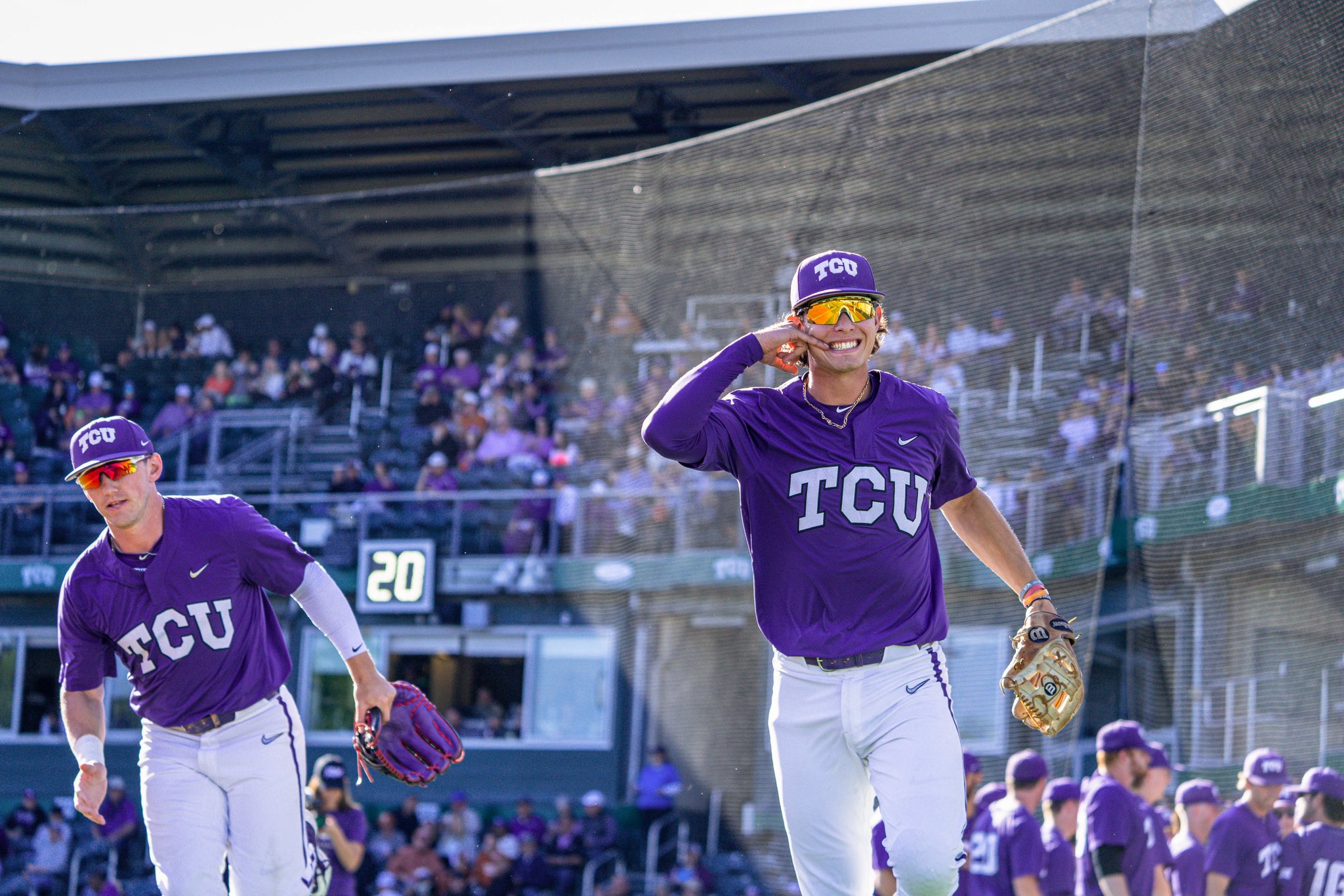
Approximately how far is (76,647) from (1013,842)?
438 cm

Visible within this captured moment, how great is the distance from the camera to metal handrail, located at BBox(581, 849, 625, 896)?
472 inches

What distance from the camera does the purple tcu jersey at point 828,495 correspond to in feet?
13.7

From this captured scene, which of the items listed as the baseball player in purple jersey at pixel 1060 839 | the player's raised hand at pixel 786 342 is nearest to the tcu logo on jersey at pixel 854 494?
the player's raised hand at pixel 786 342

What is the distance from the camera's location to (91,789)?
4.98 meters

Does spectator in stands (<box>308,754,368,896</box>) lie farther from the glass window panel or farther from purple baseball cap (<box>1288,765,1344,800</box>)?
purple baseball cap (<box>1288,765,1344,800</box>)

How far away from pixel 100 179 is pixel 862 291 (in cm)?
1382

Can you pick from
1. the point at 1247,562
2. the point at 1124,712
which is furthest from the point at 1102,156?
the point at 1124,712

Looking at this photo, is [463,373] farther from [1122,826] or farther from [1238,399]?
[1122,826]

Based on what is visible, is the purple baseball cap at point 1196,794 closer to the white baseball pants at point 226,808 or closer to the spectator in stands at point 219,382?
the white baseball pants at point 226,808

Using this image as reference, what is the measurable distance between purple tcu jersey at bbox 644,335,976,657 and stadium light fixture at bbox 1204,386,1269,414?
4739 millimetres

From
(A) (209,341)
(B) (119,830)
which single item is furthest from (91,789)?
(B) (119,830)

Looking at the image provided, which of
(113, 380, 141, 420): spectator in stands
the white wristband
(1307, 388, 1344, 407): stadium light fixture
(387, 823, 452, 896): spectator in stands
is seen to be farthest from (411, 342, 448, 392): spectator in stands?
the white wristband

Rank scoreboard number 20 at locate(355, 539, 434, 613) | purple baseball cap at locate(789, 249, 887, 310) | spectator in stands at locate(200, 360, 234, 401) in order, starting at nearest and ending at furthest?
purple baseball cap at locate(789, 249, 887, 310), scoreboard number 20 at locate(355, 539, 434, 613), spectator in stands at locate(200, 360, 234, 401)

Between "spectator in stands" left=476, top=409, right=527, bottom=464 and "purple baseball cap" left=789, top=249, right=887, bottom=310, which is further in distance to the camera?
"spectator in stands" left=476, top=409, right=527, bottom=464
